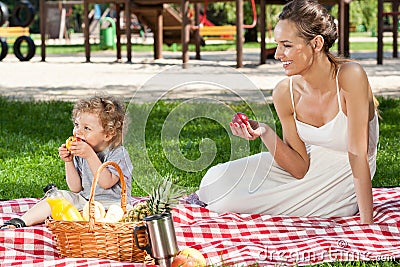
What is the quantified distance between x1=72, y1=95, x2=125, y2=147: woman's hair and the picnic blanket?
53 centimetres

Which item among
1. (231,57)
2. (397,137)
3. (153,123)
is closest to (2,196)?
(153,123)

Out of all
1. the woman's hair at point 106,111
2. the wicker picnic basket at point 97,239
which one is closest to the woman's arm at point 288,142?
the woman's hair at point 106,111

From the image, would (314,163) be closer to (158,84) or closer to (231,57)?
(158,84)

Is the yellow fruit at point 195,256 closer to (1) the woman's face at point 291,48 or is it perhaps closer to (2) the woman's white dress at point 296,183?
(2) the woman's white dress at point 296,183

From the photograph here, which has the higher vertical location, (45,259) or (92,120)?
(92,120)

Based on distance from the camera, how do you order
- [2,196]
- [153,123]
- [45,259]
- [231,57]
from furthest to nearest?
[231,57], [153,123], [2,196], [45,259]

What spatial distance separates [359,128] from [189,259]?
45.5 inches

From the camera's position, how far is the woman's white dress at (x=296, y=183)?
425 cm

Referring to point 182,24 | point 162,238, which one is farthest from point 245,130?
point 182,24

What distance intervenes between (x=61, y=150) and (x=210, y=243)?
87 centimetres

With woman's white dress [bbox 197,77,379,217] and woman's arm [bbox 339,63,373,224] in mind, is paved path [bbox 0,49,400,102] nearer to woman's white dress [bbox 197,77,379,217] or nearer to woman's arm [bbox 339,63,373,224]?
woman's white dress [bbox 197,77,379,217]

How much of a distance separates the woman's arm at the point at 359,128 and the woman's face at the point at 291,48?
0.69ft

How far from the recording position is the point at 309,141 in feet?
14.0

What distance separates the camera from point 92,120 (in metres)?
4.12
